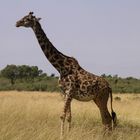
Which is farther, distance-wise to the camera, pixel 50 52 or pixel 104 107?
pixel 104 107

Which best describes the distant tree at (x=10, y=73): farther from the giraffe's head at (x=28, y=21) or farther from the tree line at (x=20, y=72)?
the giraffe's head at (x=28, y=21)

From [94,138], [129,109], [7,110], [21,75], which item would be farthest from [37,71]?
[94,138]

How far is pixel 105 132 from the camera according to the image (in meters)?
11.4

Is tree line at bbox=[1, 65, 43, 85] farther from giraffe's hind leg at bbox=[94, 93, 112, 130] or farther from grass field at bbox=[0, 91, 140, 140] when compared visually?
giraffe's hind leg at bbox=[94, 93, 112, 130]

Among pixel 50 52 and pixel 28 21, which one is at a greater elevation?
pixel 28 21

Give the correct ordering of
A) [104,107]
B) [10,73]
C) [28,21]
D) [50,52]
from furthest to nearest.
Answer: [10,73], [104,107], [50,52], [28,21]

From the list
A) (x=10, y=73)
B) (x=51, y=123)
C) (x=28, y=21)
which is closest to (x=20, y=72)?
(x=10, y=73)

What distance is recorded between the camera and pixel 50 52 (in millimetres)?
12438

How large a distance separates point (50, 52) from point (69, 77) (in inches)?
30.8

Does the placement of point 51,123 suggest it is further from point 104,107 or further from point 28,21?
point 28,21

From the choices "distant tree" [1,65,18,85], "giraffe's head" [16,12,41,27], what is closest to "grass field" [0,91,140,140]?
"giraffe's head" [16,12,41,27]

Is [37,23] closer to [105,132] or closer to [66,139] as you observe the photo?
[105,132]

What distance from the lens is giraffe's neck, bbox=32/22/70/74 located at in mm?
12234

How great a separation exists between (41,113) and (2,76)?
56243 mm
